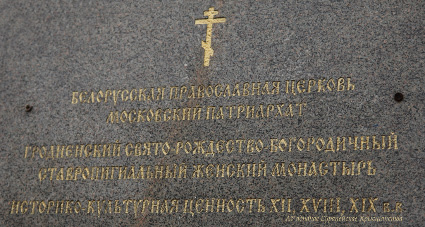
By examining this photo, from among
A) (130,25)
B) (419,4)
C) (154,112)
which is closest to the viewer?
(419,4)

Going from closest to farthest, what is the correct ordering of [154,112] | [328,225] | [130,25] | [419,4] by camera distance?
1. [328,225]
2. [419,4]
3. [154,112]
4. [130,25]

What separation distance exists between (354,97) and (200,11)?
4.97 feet

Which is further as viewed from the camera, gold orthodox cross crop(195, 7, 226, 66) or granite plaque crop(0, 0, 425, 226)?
gold orthodox cross crop(195, 7, 226, 66)

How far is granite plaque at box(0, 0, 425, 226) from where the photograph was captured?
11.8 feet

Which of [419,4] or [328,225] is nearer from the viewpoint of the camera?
[328,225]

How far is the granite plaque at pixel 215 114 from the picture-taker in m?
3.59

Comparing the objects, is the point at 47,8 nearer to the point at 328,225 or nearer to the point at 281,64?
the point at 281,64

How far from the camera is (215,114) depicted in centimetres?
396

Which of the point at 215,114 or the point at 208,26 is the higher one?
the point at 208,26

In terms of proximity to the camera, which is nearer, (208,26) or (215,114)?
(215,114)

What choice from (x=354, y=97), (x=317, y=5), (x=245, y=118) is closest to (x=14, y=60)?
(x=245, y=118)

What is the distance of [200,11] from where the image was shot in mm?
4250

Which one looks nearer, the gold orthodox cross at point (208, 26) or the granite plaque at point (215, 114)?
the granite plaque at point (215, 114)

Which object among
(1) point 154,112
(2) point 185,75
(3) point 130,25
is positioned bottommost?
(1) point 154,112
